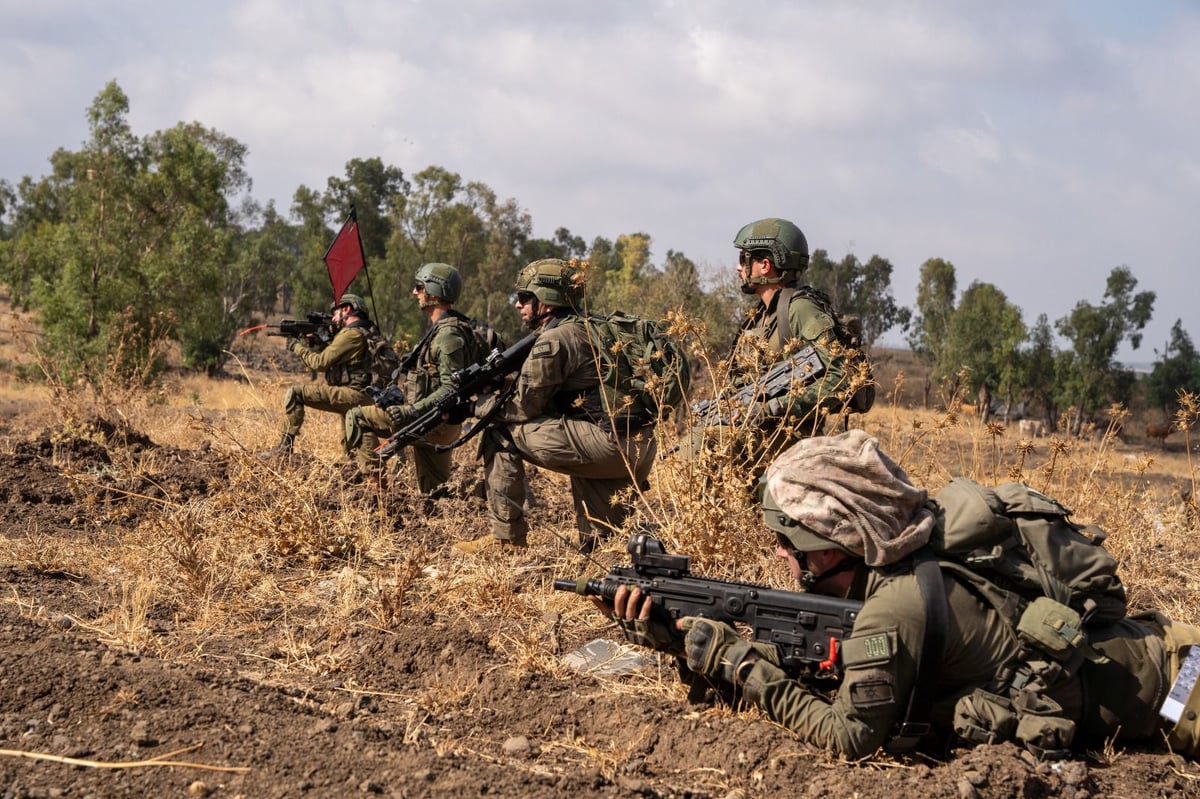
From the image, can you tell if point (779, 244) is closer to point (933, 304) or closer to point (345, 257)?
point (345, 257)

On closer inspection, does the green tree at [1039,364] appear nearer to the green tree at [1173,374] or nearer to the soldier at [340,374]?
the green tree at [1173,374]

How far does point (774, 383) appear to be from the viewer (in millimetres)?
5023

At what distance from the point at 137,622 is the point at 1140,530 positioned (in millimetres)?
5166

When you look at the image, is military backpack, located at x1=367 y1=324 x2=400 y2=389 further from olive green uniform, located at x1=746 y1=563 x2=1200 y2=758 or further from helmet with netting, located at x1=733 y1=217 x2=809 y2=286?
olive green uniform, located at x1=746 y1=563 x2=1200 y2=758

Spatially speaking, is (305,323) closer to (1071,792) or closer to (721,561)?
(721,561)

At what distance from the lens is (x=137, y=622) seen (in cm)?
443

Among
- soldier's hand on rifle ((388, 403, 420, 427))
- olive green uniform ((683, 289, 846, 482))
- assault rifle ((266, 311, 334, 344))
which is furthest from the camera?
assault rifle ((266, 311, 334, 344))

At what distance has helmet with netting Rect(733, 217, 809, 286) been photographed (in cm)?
527

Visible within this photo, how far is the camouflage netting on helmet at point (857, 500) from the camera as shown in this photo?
10.3 feet

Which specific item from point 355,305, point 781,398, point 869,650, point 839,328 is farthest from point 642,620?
point 355,305

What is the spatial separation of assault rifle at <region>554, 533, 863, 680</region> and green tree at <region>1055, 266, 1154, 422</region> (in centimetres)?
2916

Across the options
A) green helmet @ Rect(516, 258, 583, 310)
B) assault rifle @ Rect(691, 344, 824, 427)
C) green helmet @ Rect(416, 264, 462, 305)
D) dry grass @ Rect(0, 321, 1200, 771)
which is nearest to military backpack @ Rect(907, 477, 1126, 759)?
dry grass @ Rect(0, 321, 1200, 771)

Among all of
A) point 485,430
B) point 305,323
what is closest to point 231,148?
point 305,323

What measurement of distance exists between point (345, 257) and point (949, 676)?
768 cm
